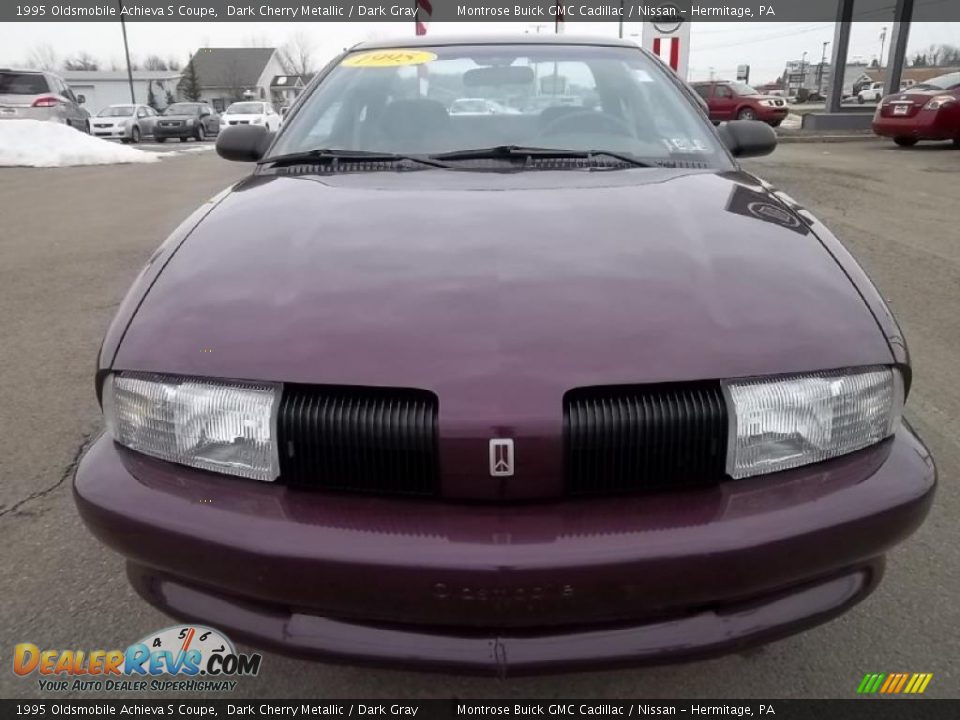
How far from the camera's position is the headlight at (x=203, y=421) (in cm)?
144

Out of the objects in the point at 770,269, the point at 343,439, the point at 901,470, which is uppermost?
the point at 770,269

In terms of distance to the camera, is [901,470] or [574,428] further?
[901,470]

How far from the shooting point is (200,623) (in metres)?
1.50

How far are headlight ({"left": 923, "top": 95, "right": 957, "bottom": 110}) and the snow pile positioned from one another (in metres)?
15.2

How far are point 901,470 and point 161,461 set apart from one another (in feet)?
4.92

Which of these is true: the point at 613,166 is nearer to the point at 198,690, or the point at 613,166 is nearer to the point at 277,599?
the point at 277,599

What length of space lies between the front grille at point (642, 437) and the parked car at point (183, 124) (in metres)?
28.0

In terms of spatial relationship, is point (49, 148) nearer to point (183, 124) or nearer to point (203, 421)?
point (183, 124)

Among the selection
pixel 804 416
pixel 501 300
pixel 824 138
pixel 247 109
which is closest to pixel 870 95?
pixel 824 138

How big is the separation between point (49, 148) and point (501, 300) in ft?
51.3

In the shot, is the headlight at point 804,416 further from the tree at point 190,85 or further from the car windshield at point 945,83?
the tree at point 190,85

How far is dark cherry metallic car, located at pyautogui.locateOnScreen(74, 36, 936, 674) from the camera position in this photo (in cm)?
Answer: 134

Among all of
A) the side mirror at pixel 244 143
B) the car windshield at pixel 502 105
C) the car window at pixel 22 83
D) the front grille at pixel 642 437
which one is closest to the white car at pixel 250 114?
the car window at pixel 22 83

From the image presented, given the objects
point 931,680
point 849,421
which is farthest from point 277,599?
point 931,680
